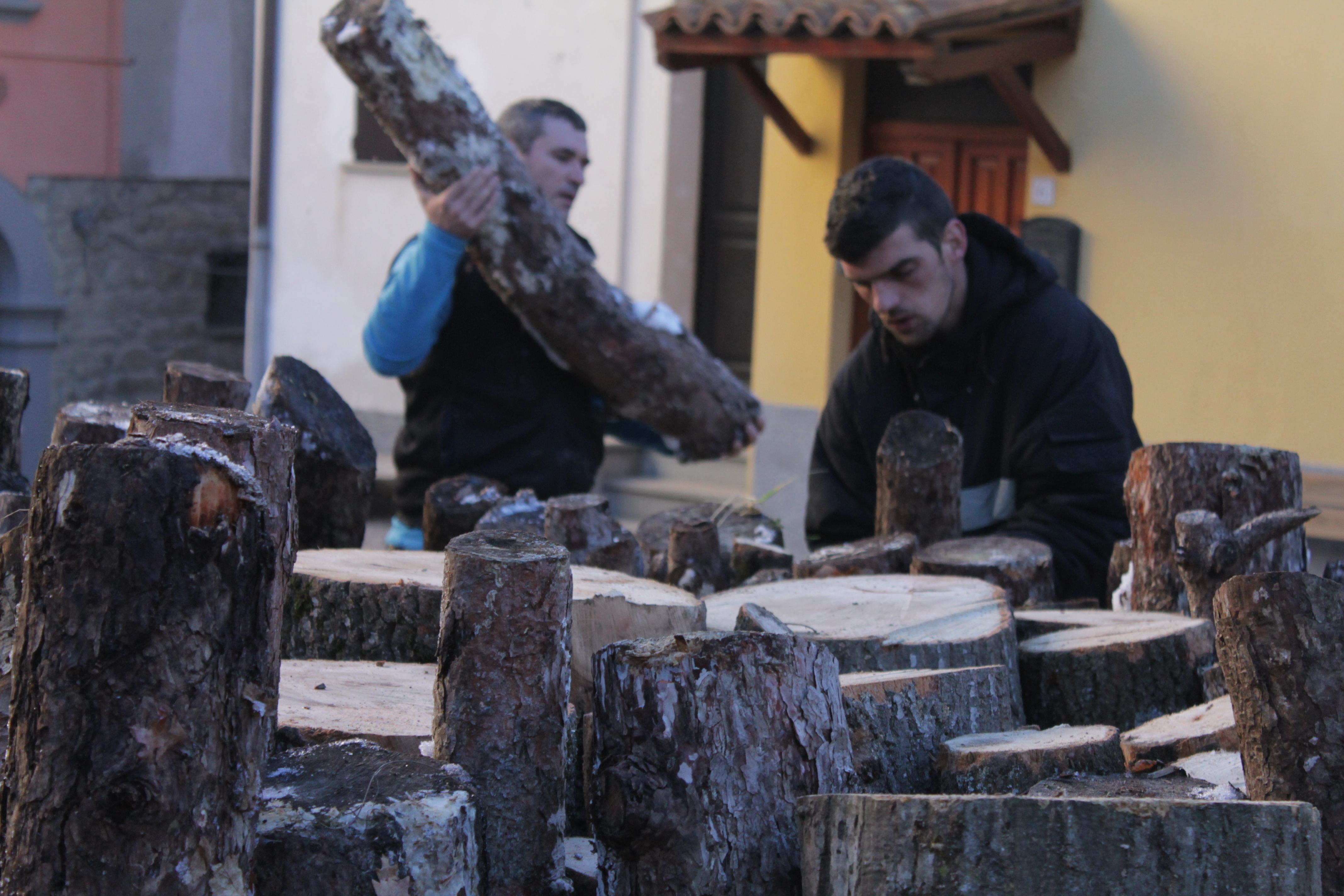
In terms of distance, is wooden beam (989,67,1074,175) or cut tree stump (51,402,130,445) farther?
wooden beam (989,67,1074,175)

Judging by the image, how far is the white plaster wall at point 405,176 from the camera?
8406 millimetres

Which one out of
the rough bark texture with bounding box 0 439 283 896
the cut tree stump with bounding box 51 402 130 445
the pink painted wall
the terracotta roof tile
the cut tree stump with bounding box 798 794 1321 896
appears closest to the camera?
the rough bark texture with bounding box 0 439 283 896

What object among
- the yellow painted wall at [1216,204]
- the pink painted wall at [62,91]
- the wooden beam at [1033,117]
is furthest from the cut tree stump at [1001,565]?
the pink painted wall at [62,91]

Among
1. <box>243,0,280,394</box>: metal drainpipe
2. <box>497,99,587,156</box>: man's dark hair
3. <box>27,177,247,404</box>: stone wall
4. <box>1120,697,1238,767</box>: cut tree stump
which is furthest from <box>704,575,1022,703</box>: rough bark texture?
<box>27,177,247,404</box>: stone wall

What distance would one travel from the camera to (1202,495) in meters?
2.63

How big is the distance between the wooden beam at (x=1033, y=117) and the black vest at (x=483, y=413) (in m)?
3.62

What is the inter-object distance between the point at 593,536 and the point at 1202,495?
3.95ft

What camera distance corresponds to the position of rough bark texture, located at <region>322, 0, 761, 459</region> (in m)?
3.44

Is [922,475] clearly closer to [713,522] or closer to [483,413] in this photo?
[713,522]

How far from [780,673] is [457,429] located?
6.96ft

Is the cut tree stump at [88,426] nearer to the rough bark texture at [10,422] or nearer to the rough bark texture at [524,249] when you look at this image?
the rough bark texture at [10,422]

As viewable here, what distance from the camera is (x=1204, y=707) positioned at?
2121 mm

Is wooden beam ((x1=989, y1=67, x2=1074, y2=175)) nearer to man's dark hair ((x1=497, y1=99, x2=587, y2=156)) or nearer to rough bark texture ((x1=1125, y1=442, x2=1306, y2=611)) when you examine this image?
man's dark hair ((x1=497, y1=99, x2=587, y2=156))

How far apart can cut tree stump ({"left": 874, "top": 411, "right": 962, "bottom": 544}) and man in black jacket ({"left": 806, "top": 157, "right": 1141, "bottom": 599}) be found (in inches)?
7.8
